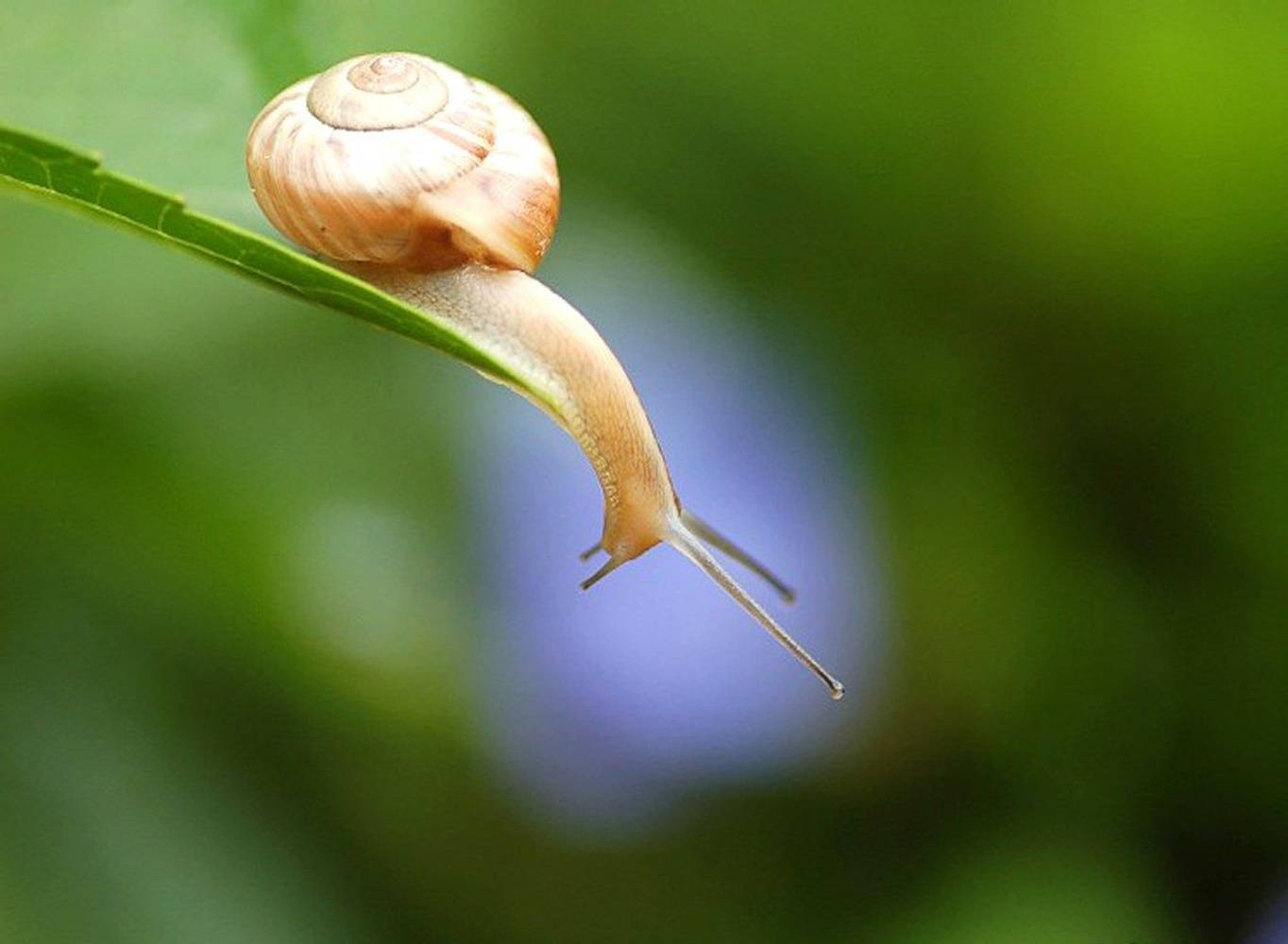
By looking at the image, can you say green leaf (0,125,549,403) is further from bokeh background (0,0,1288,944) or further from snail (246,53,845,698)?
bokeh background (0,0,1288,944)

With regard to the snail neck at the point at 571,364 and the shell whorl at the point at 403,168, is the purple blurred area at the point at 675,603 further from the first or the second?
the shell whorl at the point at 403,168

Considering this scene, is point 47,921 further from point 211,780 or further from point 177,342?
point 177,342

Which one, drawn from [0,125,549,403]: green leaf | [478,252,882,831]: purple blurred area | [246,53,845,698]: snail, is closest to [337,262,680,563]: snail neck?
[246,53,845,698]: snail

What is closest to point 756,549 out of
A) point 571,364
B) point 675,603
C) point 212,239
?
point 675,603

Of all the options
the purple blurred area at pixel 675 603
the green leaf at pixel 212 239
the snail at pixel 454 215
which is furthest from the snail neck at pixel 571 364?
the purple blurred area at pixel 675 603

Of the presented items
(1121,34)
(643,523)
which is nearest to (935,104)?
(1121,34)
